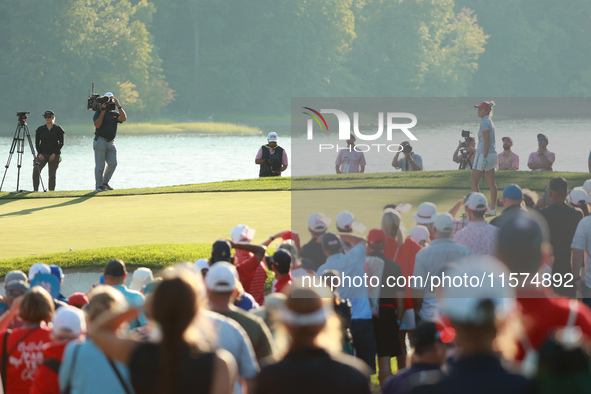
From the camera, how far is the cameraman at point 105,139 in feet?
57.3

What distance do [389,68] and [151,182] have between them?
145ft

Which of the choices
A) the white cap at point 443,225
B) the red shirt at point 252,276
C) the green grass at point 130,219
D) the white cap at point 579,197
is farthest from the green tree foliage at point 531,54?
the white cap at point 443,225

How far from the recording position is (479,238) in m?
7.65

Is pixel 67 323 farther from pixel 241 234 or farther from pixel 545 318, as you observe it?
pixel 241 234

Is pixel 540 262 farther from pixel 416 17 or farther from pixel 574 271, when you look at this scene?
pixel 416 17

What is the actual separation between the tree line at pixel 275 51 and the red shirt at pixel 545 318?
2465 inches

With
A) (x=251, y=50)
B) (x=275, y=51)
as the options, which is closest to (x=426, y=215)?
(x=251, y=50)

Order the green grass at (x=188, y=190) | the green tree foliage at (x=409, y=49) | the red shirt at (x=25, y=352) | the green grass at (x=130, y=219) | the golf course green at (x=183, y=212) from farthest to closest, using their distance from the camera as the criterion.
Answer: the green tree foliage at (x=409, y=49)
the green grass at (x=188, y=190)
the green grass at (x=130, y=219)
the golf course green at (x=183, y=212)
the red shirt at (x=25, y=352)

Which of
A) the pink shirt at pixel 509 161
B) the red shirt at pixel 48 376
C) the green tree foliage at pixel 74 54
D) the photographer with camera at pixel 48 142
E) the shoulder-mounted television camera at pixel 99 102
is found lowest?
the red shirt at pixel 48 376

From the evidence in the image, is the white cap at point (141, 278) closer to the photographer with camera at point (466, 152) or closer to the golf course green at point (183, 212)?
the golf course green at point (183, 212)

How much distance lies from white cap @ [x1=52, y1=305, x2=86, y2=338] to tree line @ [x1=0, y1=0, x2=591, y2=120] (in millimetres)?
61482

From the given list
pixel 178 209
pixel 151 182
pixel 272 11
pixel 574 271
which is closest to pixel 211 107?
pixel 272 11

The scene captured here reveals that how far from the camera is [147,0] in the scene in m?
78.3

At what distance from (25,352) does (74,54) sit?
63.8 meters
